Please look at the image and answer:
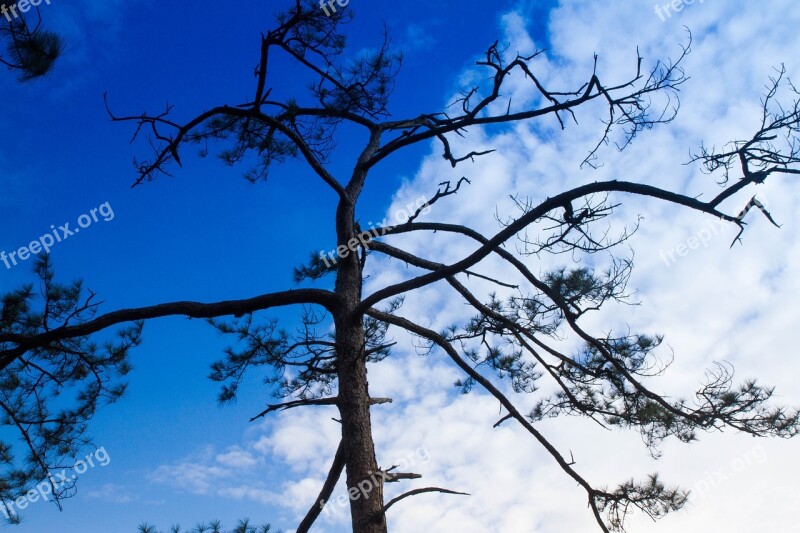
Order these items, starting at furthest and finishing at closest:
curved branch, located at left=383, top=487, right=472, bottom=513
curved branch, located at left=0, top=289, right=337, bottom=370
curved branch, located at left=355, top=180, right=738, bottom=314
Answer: curved branch, located at left=0, top=289, right=337, bottom=370 < curved branch, located at left=383, top=487, right=472, bottom=513 < curved branch, located at left=355, top=180, right=738, bottom=314

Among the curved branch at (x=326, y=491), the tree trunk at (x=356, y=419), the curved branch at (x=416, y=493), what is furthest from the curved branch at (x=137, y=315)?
the curved branch at (x=416, y=493)

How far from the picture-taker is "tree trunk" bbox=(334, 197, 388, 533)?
3.15 meters

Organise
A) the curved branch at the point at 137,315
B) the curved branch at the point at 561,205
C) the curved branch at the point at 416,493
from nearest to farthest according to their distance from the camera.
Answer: the curved branch at the point at 561,205 < the curved branch at the point at 416,493 < the curved branch at the point at 137,315

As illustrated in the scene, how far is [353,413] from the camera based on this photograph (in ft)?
11.1

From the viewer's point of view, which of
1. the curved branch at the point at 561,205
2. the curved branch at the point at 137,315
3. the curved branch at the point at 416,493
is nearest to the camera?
the curved branch at the point at 561,205

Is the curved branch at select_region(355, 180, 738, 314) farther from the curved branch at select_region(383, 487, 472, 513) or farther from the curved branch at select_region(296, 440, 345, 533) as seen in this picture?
the curved branch at select_region(296, 440, 345, 533)

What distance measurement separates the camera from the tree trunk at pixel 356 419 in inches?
124

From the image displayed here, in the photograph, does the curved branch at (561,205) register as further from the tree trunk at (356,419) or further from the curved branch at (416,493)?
the curved branch at (416,493)

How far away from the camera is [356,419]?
337 cm

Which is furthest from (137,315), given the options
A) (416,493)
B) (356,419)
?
(416,493)

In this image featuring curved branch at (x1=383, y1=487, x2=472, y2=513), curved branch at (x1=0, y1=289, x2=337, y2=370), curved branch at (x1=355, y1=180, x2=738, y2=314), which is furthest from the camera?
curved branch at (x1=0, y1=289, x2=337, y2=370)

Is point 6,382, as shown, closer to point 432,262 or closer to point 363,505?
point 363,505

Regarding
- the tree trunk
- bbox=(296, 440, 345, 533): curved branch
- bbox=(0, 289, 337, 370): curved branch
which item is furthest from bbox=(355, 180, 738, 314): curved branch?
bbox=(296, 440, 345, 533): curved branch

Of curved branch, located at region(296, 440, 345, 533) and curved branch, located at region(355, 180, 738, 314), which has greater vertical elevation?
curved branch, located at region(355, 180, 738, 314)
